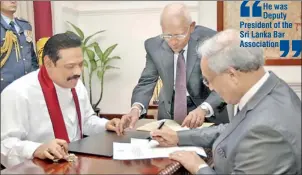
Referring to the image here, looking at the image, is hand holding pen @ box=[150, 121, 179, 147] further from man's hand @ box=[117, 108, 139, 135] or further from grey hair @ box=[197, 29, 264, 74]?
grey hair @ box=[197, 29, 264, 74]

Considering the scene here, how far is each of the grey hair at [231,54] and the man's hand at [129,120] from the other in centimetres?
70

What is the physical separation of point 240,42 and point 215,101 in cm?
81

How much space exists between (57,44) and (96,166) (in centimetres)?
50

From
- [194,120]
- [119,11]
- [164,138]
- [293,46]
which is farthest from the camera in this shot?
[293,46]

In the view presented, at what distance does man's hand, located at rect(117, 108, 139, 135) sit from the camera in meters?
1.85

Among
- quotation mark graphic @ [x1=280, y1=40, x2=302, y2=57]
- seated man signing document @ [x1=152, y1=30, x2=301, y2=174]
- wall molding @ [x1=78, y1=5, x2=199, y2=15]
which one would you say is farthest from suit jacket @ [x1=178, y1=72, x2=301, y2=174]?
quotation mark graphic @ [x1=280, y1=40, x2=302, y2=57]

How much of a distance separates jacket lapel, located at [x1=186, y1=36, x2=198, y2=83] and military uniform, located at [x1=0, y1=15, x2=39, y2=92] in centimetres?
113

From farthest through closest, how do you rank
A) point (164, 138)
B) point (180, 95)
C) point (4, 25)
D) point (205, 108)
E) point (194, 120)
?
point (180, 95) < point (205, 108) < point (194, 120) < point (164, 138) < point (4, 25)

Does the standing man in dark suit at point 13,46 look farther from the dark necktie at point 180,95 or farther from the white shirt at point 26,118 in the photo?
the dark necktie at point 180,95

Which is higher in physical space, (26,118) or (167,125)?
(26,118)

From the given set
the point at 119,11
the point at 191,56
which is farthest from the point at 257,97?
the point at 119,11

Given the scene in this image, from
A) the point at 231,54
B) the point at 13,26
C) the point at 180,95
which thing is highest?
the point at 13,26

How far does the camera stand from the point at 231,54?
1.25m

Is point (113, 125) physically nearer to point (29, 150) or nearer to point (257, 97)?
point (29, 150)
